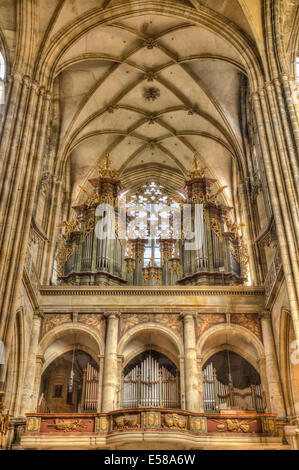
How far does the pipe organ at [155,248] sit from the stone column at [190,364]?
2206mm

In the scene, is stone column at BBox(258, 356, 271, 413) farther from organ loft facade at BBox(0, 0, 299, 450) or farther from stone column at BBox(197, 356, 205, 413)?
stone column at BBox(197, 356, 205, 413)

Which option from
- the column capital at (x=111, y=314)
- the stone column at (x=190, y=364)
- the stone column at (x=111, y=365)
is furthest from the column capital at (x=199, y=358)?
the column capital at (x=111, y=314)

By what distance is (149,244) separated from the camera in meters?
22.0

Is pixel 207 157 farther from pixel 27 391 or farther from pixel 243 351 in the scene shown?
pixel 27 391

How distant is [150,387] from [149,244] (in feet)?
25.0

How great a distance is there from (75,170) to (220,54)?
29.1 feet

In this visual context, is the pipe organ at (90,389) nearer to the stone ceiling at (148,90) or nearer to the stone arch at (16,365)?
the stone arch at (16,365)

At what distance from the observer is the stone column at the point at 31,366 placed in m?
14.7

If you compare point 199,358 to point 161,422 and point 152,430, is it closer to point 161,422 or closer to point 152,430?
point 161,422

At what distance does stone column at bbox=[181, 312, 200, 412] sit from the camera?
1474 cm

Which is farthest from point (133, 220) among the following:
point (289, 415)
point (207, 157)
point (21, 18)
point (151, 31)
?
point (289, 415)

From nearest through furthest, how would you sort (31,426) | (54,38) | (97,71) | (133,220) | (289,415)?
(31,426), (289,415), (54,38), (97,71), (133,220)

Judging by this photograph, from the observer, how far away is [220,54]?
63.6 ft

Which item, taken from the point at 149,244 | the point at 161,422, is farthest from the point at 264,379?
the point at 149,244
